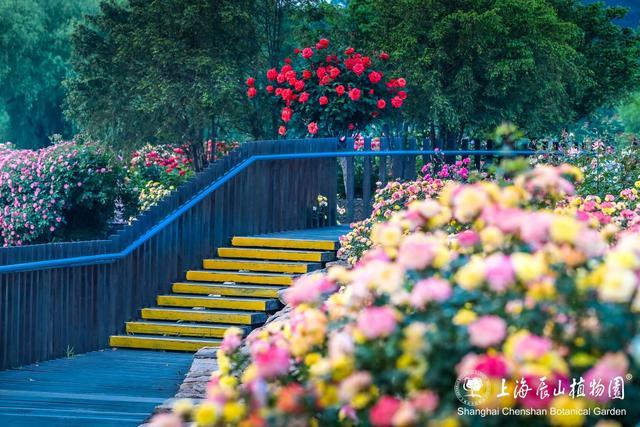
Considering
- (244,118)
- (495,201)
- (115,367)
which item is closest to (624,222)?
(115,367)

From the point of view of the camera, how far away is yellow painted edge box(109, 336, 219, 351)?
35.6 ft

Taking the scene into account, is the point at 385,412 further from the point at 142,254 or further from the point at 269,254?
the point at 269,254

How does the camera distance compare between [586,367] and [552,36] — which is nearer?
[586,367]

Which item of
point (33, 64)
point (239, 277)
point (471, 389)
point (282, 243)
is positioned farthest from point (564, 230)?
point (33, 64)

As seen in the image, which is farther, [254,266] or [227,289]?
[254,266]

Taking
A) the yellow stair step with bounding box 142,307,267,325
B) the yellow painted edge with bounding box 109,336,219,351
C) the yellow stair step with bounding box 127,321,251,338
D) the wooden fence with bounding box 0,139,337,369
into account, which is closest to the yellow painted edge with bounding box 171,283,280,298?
the wooden fence with bounding box 0,139,337,369

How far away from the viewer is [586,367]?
3.17 metres

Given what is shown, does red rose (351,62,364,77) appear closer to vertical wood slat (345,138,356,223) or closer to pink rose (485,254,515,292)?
vertical wood slat (345,138,356,223)

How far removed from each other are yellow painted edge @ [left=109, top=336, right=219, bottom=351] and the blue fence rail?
12cm

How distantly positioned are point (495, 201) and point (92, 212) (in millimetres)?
14729

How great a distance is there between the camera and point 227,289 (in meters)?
11.9

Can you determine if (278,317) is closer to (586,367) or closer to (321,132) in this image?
(321,132)

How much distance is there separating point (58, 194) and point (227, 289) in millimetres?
6059

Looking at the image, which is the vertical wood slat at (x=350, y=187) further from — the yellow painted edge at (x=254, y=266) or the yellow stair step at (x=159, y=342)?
the yellow stair step at (x=159, y=342)
